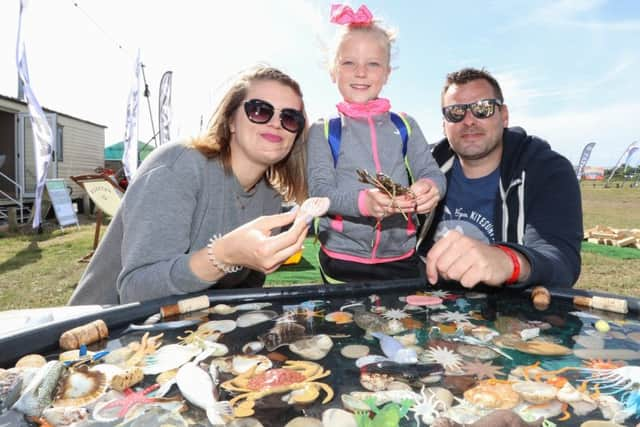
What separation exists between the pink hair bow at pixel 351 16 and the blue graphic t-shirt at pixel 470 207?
116 centimetres

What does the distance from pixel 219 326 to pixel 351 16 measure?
1788mm

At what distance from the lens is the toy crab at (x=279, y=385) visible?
2.55 ft

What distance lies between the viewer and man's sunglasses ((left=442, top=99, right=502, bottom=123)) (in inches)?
96.8

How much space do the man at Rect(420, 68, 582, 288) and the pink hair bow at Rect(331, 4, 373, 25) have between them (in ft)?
2.38

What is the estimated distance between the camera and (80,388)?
2.65 feet

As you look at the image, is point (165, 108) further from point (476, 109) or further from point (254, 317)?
point (254, 317)

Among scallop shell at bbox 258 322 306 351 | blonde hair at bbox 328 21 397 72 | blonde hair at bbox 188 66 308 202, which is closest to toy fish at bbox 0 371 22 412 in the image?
scallop shell at bbox 258 322 306 351

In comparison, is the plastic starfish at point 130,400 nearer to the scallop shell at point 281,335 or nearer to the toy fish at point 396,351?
the scallop shell at point 281,335

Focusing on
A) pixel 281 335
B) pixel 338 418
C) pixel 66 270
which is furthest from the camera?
pixel 66 270

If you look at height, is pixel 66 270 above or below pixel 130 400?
below

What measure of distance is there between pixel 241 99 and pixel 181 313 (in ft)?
3.33

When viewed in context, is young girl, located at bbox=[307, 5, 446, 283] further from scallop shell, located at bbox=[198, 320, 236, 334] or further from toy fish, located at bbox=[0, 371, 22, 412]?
toy fish, located at bbox=[0, 371, 22, 412]

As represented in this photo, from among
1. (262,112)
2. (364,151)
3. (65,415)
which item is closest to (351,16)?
(364,151)

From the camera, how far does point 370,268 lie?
2.16 m
